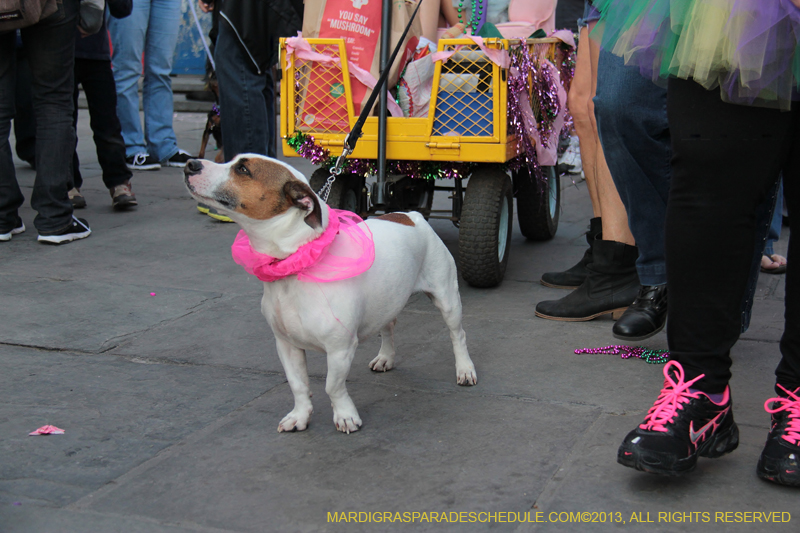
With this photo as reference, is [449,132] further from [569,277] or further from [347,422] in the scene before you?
[347,422]

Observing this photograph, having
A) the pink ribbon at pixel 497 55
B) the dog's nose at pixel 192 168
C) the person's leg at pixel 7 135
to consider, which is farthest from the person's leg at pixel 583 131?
the person's leg at pixel 7 135

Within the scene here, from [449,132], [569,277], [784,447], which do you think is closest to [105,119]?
[449,132]

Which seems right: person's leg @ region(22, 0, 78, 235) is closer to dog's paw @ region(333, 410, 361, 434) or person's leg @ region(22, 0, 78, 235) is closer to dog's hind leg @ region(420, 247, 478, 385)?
dog's hind leg @ region(420, 247, 478, 385)

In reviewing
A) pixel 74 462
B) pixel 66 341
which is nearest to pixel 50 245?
pixel 66 341

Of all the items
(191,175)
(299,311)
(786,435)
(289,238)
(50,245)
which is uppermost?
(191,175)

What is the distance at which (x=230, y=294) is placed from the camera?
3842mm

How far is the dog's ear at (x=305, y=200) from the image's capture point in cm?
223

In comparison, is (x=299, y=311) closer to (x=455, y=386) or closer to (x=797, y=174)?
(x=455, y=386)

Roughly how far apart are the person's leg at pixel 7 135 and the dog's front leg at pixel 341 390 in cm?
311

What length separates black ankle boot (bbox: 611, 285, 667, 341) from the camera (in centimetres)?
297

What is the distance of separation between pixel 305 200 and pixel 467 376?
93 centimetres

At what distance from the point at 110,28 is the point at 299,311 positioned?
549 cm

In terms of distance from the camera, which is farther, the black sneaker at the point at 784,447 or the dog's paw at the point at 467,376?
the dog's paw at the point at 467,376

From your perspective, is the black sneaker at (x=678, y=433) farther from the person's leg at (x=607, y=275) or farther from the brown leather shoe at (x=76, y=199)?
the brown leather shoe at (x=76, y=199)
